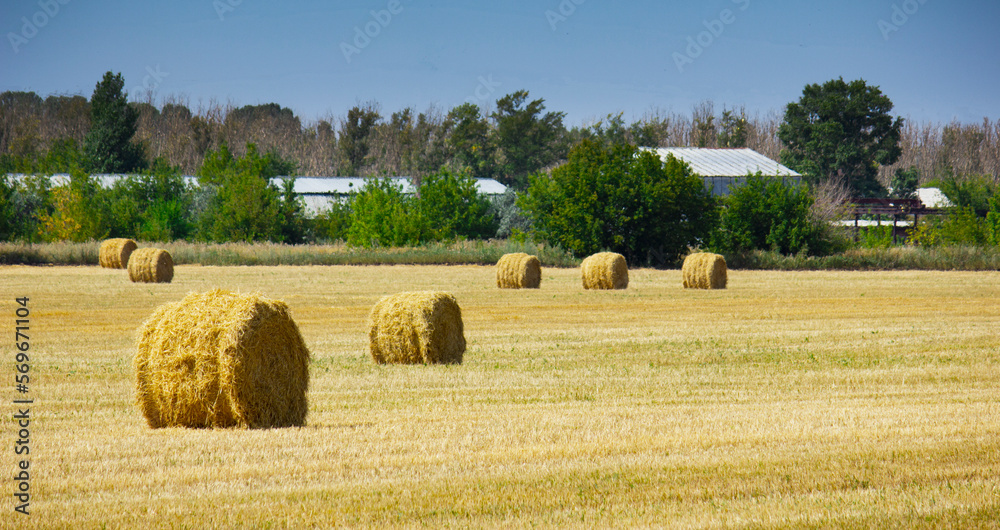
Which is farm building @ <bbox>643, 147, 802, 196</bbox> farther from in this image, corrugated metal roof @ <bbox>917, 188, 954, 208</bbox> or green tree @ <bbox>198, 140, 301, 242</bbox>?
green tree @ <bbox>198, 140, 301, 242</bbox>

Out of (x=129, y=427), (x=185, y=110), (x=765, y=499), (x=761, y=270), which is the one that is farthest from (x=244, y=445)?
(x=185, y=110)

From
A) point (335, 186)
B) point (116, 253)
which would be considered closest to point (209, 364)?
point (116, 253)

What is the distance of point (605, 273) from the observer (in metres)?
29.3

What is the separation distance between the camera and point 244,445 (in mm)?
7750

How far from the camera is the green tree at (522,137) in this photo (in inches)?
3290

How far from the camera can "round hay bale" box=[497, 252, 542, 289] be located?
2988 cm

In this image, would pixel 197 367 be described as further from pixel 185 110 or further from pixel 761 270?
pixel 185 110

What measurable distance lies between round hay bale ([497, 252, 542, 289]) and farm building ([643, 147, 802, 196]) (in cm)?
4178

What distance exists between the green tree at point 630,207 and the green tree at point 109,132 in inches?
1795

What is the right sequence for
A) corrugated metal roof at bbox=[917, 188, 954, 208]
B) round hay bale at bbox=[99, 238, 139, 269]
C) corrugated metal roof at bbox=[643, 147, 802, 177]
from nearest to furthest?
round hay bale at bbox=[99, 238, 139, 269]
corrugated metal roof at bbox=[643, 147, 802, 177]
corrugated metal roof at bbox=[917, 188, 954, 208]

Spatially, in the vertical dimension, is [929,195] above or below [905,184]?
below

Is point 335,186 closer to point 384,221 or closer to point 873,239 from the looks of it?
point 384,221

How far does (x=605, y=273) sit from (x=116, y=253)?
2216cm
